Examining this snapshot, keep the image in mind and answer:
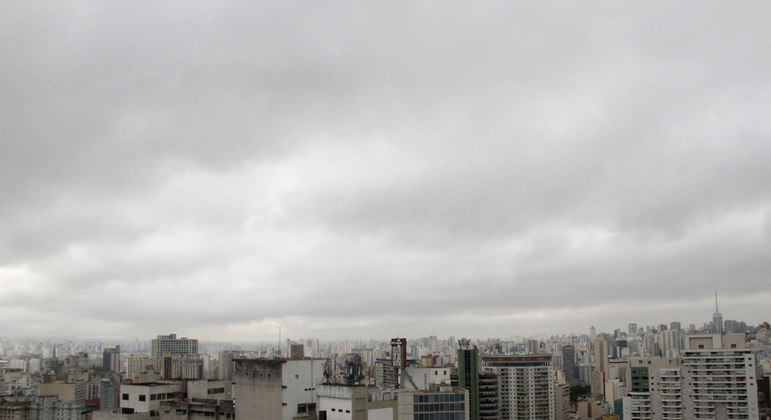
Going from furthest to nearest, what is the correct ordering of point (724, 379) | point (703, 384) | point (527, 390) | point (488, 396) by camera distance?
point (527, 390), point (488, 396), point (703, 384), point (724, 379)

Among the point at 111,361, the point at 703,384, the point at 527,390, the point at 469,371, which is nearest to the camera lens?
the point at 703,384

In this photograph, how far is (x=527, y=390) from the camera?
74625mm

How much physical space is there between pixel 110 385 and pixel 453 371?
53934 millimetres

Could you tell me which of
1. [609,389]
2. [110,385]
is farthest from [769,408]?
[110,385]

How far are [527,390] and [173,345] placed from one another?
117885 mm

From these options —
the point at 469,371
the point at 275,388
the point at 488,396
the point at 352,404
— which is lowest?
the point at 488,396

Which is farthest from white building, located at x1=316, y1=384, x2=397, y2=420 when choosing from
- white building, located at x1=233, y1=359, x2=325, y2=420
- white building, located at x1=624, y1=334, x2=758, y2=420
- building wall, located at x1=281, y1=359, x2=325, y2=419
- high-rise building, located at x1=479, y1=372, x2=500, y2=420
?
white building, located at x1=624, y1=334, x2=758, y2=420

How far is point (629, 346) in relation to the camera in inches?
6457

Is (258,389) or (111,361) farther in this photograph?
(111,361)

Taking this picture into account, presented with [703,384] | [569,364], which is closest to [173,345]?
[569,364]

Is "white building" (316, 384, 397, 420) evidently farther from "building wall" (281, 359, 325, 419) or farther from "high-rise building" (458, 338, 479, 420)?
"high-rise building" (458, 338, 479, 420)

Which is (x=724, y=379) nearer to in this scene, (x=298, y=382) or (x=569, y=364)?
(x=298, y=382)

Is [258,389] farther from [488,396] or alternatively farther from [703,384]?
[703,384]

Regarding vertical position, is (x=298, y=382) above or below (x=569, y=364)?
above
